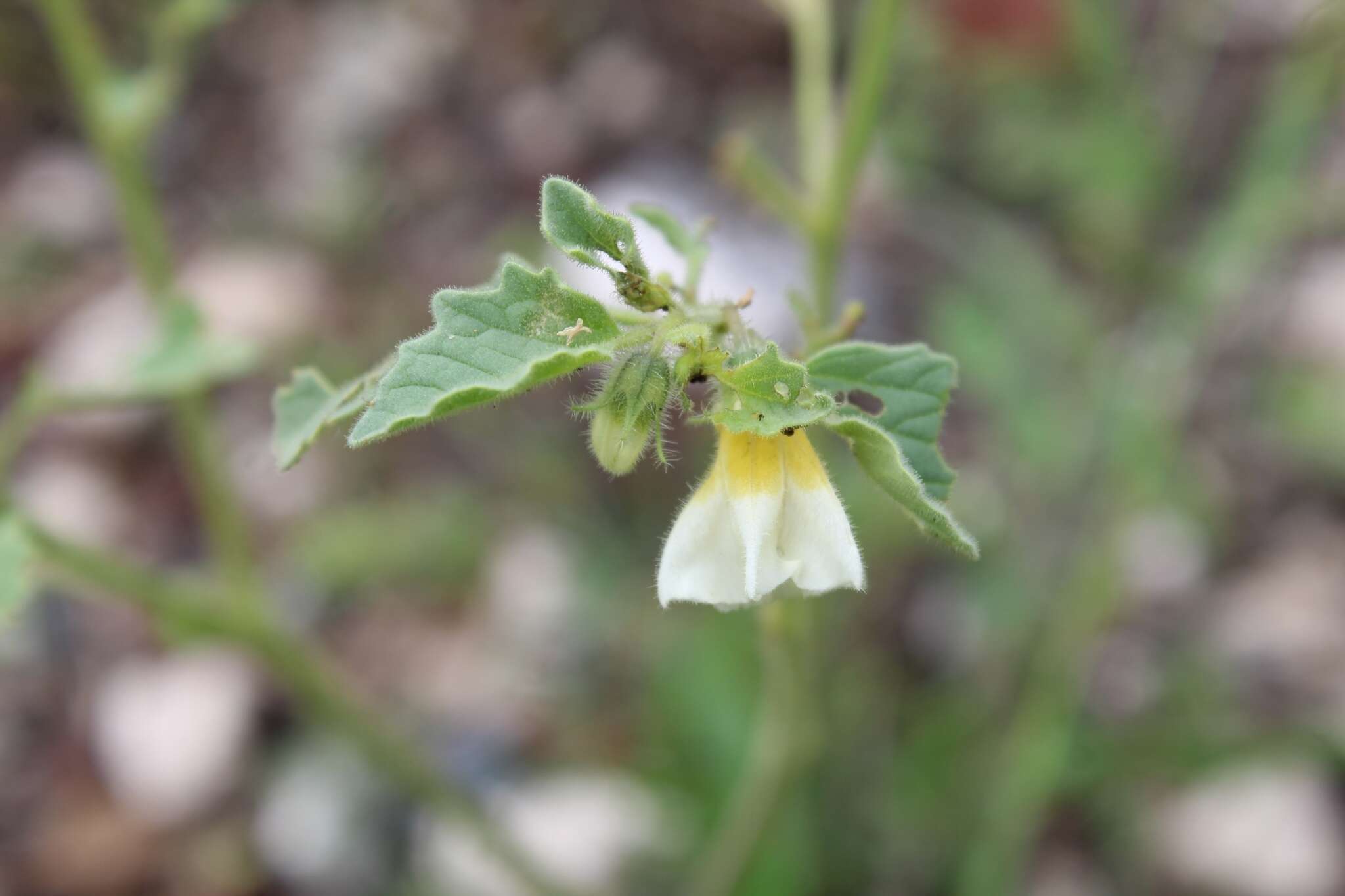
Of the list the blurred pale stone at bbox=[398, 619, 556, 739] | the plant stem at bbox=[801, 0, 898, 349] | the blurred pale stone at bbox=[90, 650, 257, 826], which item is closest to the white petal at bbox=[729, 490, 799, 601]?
the plant stem at bbox=[801, 0, 898, 349]

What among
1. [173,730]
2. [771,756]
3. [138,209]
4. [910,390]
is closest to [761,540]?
[910,390]

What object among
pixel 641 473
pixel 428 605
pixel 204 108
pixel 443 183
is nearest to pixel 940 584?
pixel 641 473

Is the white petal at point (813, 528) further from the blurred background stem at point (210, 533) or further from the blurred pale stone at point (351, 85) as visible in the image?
the blurred pale stone at point (351, 85)

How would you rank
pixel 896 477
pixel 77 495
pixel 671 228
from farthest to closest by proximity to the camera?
1. pixel 77 495
2. pixel 671 228
3. pixel 896 477

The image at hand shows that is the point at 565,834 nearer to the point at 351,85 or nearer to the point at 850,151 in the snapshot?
the point at 850,151

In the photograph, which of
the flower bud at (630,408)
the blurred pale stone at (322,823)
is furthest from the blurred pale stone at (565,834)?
the flower bud at (630,408)

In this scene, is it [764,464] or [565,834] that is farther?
[565,834]

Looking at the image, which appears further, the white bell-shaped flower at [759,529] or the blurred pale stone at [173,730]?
the blurred pale stone at [173,730]
